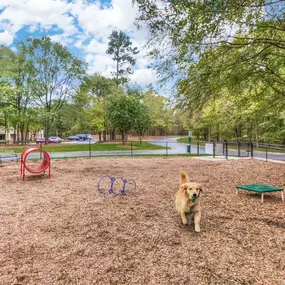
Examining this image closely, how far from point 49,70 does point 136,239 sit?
102 ft

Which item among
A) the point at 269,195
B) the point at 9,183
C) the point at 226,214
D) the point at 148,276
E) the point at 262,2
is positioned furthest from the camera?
the point at 9,183

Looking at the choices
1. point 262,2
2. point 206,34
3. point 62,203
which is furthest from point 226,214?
point 262,2

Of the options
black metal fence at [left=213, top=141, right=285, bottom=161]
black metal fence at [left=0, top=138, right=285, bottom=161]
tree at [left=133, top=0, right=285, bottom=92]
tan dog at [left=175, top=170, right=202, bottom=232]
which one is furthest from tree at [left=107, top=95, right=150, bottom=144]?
tan dog at [left=175, top=170, right=202, bottom=232]

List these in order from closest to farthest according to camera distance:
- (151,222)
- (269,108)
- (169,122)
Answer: (151,222) < (269,108) < (169,122)

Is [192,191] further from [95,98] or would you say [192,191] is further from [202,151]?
[95,98]

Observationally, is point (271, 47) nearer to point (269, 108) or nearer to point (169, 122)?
point (269, 108)

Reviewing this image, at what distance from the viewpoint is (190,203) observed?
381 cm

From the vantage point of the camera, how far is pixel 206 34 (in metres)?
5.67

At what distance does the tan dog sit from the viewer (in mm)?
3600

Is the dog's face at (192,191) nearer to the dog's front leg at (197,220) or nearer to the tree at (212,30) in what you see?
the dog's front leg at (197,220)

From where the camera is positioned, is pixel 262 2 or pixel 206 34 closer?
pixel 262 2

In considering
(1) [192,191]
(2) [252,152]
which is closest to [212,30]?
(1) [192,191]

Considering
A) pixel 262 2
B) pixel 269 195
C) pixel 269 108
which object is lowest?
pixel 269 195

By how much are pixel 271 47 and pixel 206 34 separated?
→ 2.28 meters
